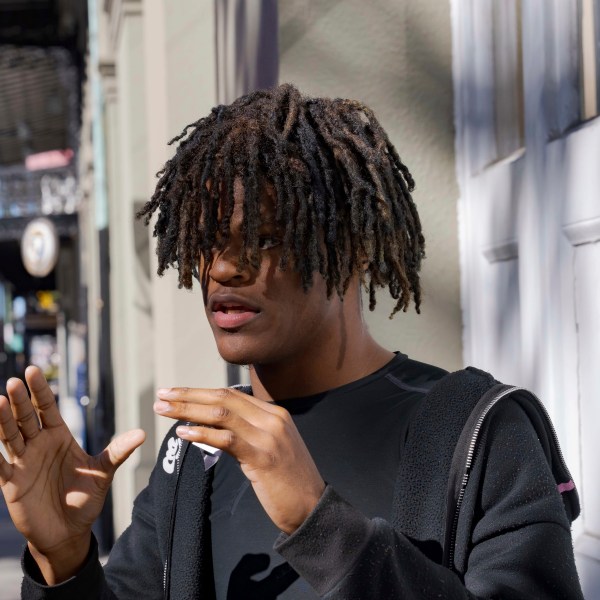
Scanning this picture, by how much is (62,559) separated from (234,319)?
579 mm

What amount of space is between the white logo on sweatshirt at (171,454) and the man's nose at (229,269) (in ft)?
1.57

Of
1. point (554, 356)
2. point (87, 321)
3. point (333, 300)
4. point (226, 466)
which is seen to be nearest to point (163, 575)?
point (226, 466)

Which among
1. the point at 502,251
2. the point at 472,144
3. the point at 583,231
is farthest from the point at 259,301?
the point at 472,144

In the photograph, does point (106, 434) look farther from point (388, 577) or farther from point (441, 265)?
point (388, 577)

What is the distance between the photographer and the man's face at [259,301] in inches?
77.7

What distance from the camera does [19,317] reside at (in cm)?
5969

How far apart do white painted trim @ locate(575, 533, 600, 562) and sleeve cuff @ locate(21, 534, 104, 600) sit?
1.25m

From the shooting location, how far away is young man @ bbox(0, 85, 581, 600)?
1689mm

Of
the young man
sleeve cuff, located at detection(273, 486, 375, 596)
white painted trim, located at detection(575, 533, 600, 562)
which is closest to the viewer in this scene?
sleeve cuff, located at detection(273, 486, 375, 596)

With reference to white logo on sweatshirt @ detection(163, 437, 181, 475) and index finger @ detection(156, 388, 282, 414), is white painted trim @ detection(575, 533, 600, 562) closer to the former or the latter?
white logo on sweatshirt @ detection(163, 437, 181, 475)

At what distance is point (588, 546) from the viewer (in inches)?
105

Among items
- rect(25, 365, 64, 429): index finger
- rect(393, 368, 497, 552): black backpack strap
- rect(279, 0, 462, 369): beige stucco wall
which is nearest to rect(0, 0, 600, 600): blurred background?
rect(279, 0, 462, 369): beige stucco wall

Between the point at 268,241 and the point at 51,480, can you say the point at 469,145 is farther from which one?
the point at 51,480

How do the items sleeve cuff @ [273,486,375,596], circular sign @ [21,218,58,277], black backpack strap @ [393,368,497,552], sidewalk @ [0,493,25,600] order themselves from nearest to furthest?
1. sleeve cuff @ [273,486,375,596]
2. black backpack strap @ [393,368,497,552]
3. sidewalk @ [0,493,25,600]
4. circular sign @ [21,218,58,277]
